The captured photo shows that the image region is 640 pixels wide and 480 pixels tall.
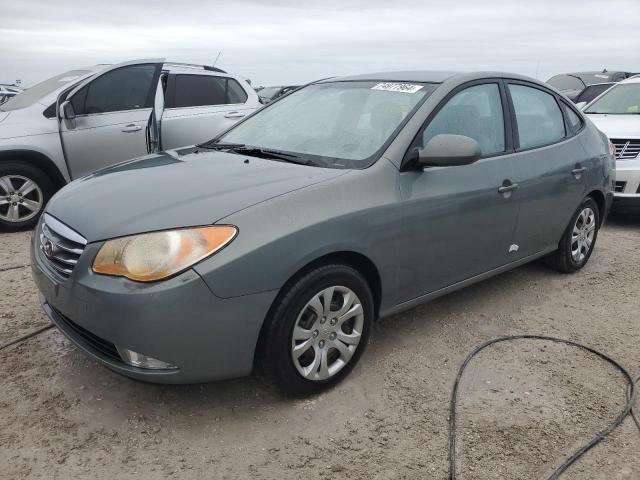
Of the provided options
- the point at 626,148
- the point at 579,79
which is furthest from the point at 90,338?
the point at 579,79

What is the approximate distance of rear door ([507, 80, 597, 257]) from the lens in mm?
3820

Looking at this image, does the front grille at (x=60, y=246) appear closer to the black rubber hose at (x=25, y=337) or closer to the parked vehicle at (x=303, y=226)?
the parked vehicle at (x=303, y=226)

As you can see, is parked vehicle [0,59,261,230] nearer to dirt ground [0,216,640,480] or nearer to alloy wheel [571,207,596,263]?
dirt ground [0,216,640,480]

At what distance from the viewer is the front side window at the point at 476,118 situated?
3.30m

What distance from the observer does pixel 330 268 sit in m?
2.66

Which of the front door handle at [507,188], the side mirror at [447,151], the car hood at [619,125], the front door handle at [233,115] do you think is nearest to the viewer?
the side mirror at [447,151]

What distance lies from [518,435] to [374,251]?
109 centimetres

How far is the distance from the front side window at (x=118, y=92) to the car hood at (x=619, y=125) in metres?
5.38

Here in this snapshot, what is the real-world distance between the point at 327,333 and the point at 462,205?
1.16 meters

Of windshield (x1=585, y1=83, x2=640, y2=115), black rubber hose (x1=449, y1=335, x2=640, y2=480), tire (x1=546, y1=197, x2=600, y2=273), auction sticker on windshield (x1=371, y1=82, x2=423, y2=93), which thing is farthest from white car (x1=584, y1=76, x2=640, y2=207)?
auction sticker on windshield (x1=371, y1=82, x2=423, y2=93)

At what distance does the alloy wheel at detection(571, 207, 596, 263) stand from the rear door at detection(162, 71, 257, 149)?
401 centimetres

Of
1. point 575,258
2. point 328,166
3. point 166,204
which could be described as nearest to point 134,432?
point 166,204

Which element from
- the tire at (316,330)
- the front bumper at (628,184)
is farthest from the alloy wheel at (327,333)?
the front bumper at (628,184)

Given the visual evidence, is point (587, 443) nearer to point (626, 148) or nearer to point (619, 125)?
point (626, 148)
